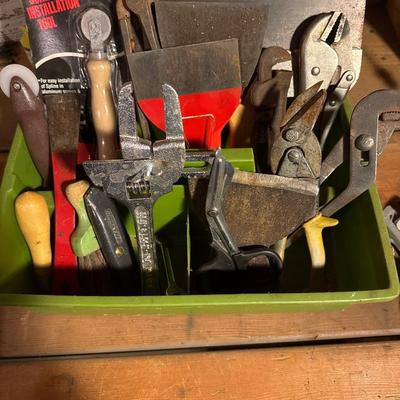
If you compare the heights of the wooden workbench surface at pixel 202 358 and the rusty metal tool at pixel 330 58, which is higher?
the rusty metal tool at pixel 330 58

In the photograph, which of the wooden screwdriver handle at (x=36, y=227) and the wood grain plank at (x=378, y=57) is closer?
the wooden screwdriver handle at (x=36, y=227)

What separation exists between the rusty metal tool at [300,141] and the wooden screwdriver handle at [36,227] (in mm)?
269

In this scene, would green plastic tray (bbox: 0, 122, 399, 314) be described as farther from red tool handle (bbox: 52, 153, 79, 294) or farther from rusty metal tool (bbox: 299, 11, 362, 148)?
rusty metal tool (bbox: 299, 11, 362, 148)

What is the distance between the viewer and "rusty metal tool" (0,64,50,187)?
1.90ft

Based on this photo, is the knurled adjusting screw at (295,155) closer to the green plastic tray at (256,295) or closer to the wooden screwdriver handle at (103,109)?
the green plastic tray at (256,295)

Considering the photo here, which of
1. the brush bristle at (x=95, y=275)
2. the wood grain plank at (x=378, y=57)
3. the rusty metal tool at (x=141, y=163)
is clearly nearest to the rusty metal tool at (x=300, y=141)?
the rusty metal tool at (x=141, y=163)

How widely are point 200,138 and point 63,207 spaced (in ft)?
0.61

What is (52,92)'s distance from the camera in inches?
25.5

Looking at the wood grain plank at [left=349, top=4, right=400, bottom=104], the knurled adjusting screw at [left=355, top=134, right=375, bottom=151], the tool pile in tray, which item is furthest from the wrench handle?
the wood grain plank at [left=349, top=4, right=400, bottom=104]

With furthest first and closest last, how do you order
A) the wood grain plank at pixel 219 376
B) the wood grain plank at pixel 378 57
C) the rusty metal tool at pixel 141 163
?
1. the wood grain plank at pixel 378 57
2. the wood grain plank at pixel 219 376
3. the rusty metal tool at pixel 141 163

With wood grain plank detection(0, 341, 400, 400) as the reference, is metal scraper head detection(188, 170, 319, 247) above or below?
above

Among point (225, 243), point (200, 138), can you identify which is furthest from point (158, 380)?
point (200, 138)

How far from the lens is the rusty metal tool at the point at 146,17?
563mm

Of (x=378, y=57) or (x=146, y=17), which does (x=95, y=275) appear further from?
(x=378, y=57)
